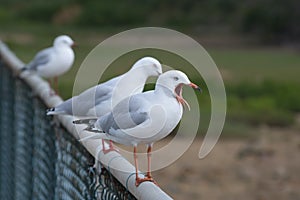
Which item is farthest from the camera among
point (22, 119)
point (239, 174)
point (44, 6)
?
point (44, 6)

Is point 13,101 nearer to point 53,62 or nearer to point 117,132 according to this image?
point 53,62

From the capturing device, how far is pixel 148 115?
3.14 metres

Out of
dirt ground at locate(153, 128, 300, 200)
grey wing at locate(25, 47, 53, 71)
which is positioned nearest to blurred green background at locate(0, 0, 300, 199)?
dirt ground at locate(153, 128, 300, 200)

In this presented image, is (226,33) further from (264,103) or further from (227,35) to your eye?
(264,103)

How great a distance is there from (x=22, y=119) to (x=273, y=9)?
2822cm

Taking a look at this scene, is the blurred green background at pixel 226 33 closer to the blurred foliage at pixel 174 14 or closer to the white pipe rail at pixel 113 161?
the blurred foliage at pixel 174 14

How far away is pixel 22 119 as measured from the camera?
5297 millimetres

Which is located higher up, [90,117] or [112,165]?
[90,117]

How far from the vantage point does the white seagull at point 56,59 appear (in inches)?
274

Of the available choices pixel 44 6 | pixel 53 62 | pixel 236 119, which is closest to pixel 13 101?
pixel 53 62

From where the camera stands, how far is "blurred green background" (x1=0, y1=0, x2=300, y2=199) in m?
19.2

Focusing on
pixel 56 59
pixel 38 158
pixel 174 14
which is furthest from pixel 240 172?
pixel 174 14

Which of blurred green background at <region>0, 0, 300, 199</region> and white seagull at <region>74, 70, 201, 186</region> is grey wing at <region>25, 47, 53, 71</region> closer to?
white seagull at <region>74, 70, 201, 186</region>

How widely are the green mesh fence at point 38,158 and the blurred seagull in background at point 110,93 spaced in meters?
0.11
